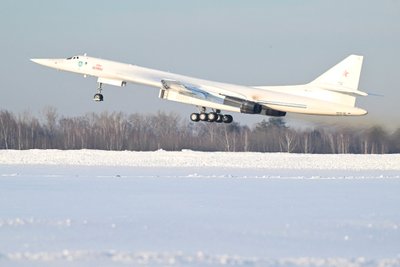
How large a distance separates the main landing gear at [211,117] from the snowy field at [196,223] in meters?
12.4

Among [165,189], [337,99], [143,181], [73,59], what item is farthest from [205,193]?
[73,59]

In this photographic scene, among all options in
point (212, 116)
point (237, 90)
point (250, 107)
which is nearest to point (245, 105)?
point (250, 107)

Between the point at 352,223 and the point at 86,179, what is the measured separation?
9.47m

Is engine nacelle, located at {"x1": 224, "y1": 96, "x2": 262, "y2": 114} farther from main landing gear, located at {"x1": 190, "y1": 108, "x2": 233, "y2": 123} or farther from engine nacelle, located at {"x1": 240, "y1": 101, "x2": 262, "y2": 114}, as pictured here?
main landing gear, located at {"x1": 190, "y1": 108, "x2": 233, "y2": 123}

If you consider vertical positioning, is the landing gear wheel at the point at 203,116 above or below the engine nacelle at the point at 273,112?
below

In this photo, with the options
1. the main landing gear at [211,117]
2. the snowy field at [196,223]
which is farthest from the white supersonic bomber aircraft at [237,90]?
the snowy field at [196,223]

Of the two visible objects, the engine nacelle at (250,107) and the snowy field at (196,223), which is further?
the engine nacelle at (250,107)

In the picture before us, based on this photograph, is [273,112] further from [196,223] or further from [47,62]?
[196,223]

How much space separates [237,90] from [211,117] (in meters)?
1.39

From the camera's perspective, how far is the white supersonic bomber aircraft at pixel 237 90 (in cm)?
2928

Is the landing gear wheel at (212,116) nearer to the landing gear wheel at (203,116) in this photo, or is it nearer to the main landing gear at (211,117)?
the main landing gear at (211,117)

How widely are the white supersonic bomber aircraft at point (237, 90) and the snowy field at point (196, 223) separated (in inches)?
413

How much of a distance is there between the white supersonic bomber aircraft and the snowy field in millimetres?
10478

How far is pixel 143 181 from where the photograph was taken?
1870cm
